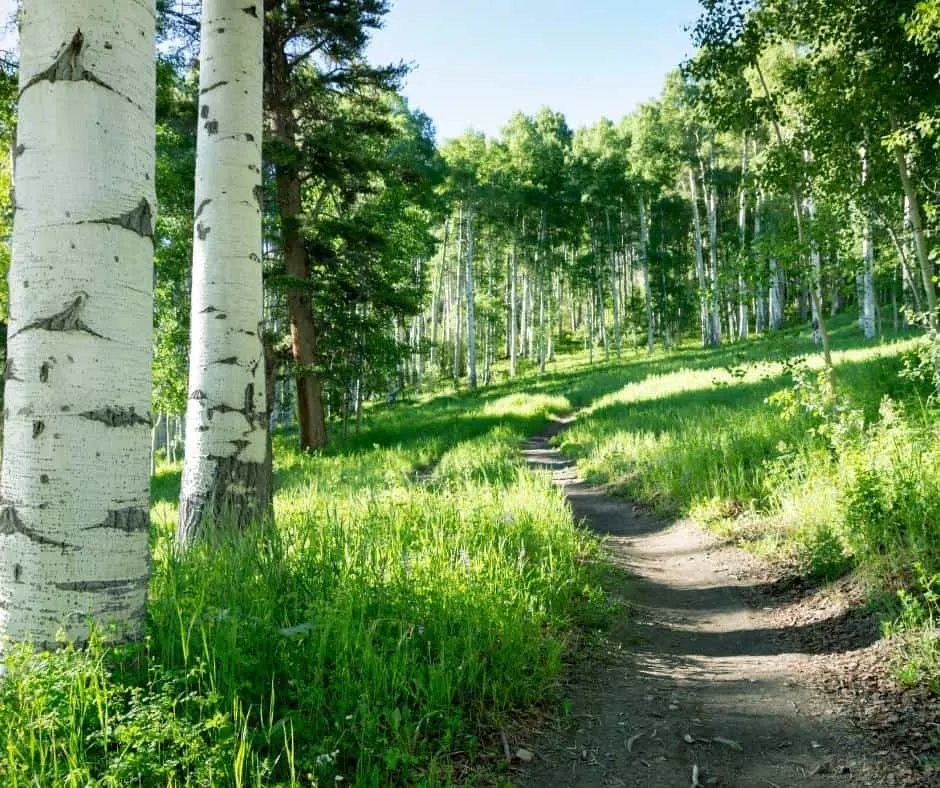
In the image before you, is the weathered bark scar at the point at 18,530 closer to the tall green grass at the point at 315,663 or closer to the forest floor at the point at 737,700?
the tall green grass at the point at 315,663

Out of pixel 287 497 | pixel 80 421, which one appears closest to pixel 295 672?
pixel 80 421

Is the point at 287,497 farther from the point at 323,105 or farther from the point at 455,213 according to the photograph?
the point at 455,213

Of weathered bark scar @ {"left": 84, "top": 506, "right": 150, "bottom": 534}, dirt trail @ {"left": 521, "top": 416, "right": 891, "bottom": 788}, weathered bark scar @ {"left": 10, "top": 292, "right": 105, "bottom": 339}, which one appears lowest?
dirt trail @ {"left": 521, "top": 416, "right": 891, "bottom": 788}

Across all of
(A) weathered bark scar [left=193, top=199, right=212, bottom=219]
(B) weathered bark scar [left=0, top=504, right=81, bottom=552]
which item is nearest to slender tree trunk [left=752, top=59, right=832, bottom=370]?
(A) weathered bark scar [left=193, top=199, right=212, bottom=219]

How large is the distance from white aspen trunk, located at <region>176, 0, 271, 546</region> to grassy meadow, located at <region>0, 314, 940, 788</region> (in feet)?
1.60

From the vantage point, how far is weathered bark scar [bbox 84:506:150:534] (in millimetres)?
2160

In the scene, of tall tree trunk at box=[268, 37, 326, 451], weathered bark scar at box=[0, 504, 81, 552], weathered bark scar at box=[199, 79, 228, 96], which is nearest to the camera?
weathered bark scar at box=[0, 504, 81, 552]

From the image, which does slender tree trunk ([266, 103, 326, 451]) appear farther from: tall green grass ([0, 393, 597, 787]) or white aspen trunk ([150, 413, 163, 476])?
tall green grass ([0, 393, 597, 787])

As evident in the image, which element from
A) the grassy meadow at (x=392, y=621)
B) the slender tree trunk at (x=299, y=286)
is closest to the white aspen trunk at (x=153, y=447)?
the grassy meadow at (x=392, y=621)

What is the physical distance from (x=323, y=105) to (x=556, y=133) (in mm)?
35900

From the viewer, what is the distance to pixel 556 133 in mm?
45844

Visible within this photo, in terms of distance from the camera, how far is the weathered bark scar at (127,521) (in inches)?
85.0

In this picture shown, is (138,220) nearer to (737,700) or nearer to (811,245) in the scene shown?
(737,700)

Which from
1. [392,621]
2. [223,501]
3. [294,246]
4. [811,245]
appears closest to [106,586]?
[392,621]
